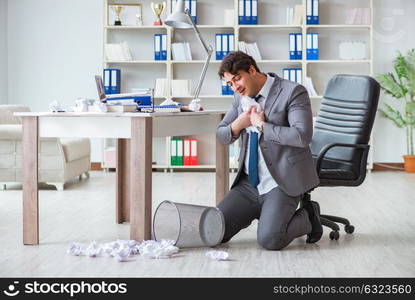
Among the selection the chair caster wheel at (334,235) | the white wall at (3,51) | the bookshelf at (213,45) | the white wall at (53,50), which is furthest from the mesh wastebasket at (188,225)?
the white wall at (3,51)

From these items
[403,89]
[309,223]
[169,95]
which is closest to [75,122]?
[309,223]

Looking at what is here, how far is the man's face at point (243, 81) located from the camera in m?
3.73

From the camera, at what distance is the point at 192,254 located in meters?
3.69

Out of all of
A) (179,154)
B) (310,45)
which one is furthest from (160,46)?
(310,45)

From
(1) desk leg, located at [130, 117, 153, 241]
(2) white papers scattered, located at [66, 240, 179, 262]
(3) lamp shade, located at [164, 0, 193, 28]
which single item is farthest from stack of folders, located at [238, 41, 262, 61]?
(2) white papers scattered, located at [66, 240, 179, 262]

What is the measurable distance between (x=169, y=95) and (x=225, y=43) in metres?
0.81

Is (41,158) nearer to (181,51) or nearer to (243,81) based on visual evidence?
(181,51)

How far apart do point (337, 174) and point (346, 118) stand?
0.40 meters

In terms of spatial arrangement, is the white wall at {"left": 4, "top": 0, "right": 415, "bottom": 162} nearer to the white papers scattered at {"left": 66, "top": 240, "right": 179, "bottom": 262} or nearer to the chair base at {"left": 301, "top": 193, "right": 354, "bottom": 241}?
the chair base at {"left": 301, "top": 193, "right": 354, "bottom": 241}

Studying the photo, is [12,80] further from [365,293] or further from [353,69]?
[365,293]

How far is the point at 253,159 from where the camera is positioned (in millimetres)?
3896

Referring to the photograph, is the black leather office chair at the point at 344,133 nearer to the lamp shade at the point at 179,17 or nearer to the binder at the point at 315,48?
Result: the lamp shade at the point at 179,17

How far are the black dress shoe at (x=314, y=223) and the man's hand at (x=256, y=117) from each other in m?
0.60

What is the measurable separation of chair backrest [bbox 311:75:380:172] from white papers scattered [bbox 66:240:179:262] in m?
1.18
